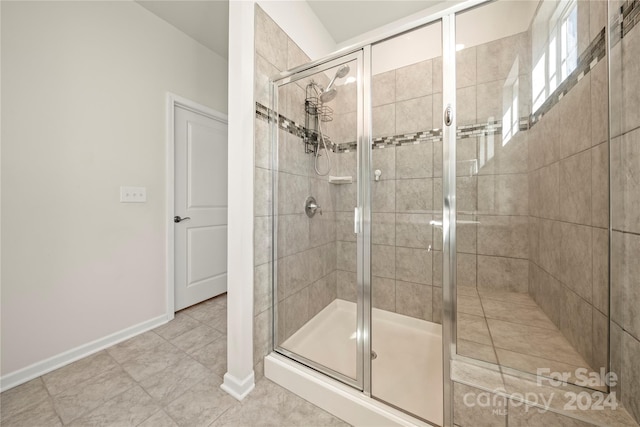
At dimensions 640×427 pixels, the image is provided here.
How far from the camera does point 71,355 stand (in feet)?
5.04

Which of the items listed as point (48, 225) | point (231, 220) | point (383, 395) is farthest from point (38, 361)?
point (383, 395)

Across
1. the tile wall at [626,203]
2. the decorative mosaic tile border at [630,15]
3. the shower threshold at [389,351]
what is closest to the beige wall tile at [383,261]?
the shower threshold at [389,351]

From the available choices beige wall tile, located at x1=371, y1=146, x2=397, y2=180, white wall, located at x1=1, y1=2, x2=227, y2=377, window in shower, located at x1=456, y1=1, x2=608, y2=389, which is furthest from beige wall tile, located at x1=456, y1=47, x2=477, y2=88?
white wall, located at x1=1, y1=2, x2=227, y2=377

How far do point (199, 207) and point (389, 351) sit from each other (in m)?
2.20

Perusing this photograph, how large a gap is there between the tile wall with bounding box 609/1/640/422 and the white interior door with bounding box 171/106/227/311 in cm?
277

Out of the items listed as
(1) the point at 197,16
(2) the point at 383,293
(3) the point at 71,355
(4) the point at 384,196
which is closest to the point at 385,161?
(4) the point at 384,196

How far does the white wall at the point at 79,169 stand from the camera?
136 cm

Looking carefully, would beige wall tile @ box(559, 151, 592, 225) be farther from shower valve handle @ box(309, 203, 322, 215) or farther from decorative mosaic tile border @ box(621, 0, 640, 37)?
shower valve handle @ box(309, 203, 322, 215)

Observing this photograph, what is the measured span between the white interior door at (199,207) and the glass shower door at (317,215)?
1323mm

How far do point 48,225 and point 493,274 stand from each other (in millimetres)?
2770

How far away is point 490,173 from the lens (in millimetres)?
1237

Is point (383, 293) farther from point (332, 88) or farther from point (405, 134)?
point (332, 88)

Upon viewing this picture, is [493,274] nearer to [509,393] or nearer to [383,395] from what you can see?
[509,393]

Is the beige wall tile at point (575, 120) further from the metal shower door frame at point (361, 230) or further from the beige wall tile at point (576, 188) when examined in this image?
the metal shower door frame at point (361, 230)
